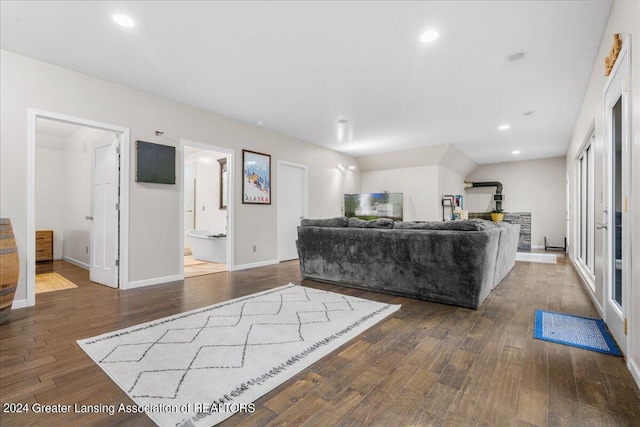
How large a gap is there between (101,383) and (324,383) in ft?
4.09

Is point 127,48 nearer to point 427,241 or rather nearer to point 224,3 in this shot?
point 224,3

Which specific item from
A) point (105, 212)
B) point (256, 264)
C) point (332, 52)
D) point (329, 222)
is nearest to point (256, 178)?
point (256, 264)

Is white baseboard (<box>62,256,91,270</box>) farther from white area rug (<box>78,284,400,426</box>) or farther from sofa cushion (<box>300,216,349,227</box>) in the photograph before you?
sofa cushion (<box>300,216,349,227</box>)

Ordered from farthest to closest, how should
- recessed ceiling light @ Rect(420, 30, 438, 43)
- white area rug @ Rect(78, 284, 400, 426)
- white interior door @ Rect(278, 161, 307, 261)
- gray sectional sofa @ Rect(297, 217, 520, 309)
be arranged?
white interior door @ Rect(278, 161, 307, 261), gray sectional sofa @ Rect(297, 217, 520, 309), recessed ceiling light @ Rect(420, 30, 438, 43), white area rug @ Rect(78, 284, 400, 426)

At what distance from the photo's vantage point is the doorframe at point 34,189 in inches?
120

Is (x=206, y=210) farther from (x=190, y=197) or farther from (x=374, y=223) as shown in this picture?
(x=374, y=223)

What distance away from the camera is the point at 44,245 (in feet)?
19.4

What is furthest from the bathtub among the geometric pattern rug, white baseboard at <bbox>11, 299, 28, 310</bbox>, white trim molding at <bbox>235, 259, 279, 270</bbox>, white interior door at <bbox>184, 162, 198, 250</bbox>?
the geometric pattern rug

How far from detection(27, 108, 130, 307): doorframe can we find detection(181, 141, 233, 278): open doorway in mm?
1464

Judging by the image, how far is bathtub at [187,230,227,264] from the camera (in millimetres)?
5871

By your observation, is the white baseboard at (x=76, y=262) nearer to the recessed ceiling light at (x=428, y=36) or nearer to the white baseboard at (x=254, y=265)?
the white baseboard at (x=254, y=265)

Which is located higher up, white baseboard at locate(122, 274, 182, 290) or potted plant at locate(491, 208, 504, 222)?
potted plant at locate(491, 208, 504, 222)

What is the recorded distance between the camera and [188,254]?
23.3 ft

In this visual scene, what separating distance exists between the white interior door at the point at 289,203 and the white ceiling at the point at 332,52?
1.45m
